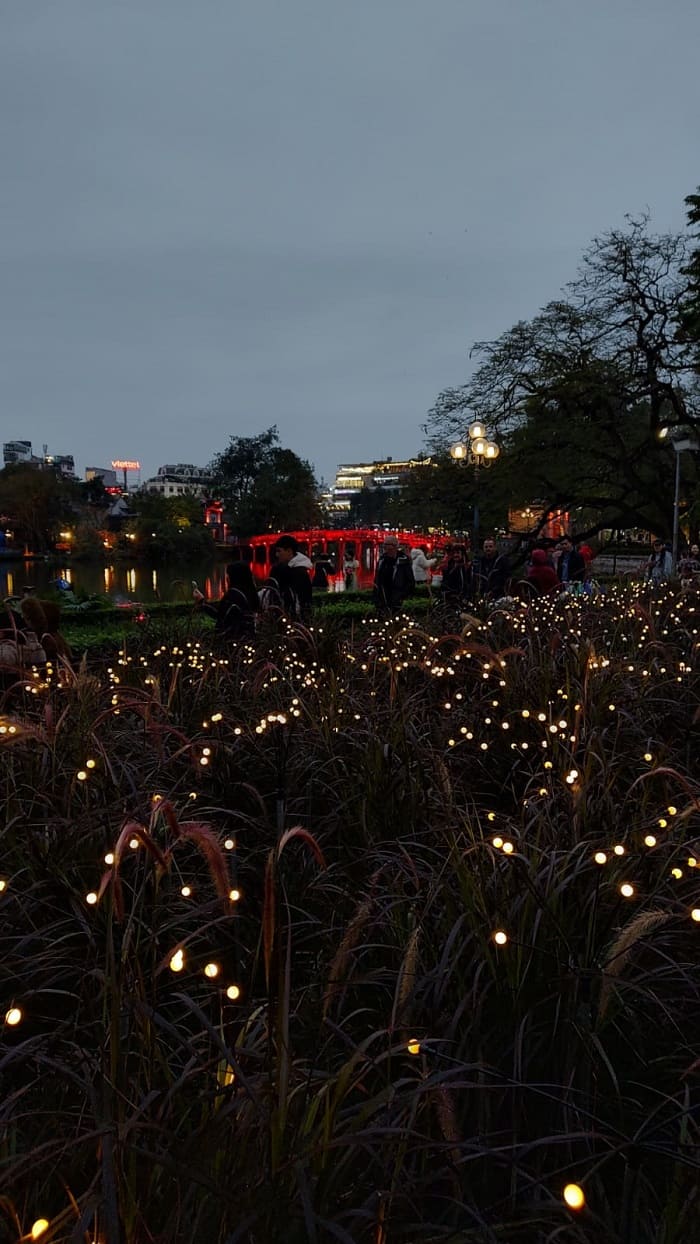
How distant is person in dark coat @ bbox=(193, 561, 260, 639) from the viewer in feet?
22.3

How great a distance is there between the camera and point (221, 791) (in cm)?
331

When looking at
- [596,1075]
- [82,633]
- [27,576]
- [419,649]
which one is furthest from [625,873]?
[27,576]

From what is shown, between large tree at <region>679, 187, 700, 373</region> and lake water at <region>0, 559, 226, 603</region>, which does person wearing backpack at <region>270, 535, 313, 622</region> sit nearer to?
large tree at <region>679, 187, 700, 373</region>

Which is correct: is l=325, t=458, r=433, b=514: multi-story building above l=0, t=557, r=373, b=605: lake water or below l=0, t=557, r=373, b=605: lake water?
above

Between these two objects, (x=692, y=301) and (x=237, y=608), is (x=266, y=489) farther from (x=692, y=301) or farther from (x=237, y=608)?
(x=237, y=608)

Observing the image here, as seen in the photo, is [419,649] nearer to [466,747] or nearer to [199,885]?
[466,747]

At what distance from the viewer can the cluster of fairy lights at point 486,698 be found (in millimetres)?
2166

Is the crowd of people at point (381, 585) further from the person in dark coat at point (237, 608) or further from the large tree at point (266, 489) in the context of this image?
the large tree at point (266, 489)

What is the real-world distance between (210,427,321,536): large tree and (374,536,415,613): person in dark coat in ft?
187

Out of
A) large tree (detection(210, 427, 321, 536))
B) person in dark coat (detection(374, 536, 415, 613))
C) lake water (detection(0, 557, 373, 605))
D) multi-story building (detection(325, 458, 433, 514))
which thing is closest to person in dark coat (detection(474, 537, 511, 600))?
person in dark coat (detection(374, 536, 415, 613))

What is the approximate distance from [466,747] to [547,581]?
5274mm

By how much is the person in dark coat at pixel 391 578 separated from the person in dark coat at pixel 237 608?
2310mm

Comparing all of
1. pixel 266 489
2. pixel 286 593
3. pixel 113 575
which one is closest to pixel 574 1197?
pixel 286 593

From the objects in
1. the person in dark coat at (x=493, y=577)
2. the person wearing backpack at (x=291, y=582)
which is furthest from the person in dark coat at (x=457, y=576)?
the person wearing backpack at (x=291, y=582)
